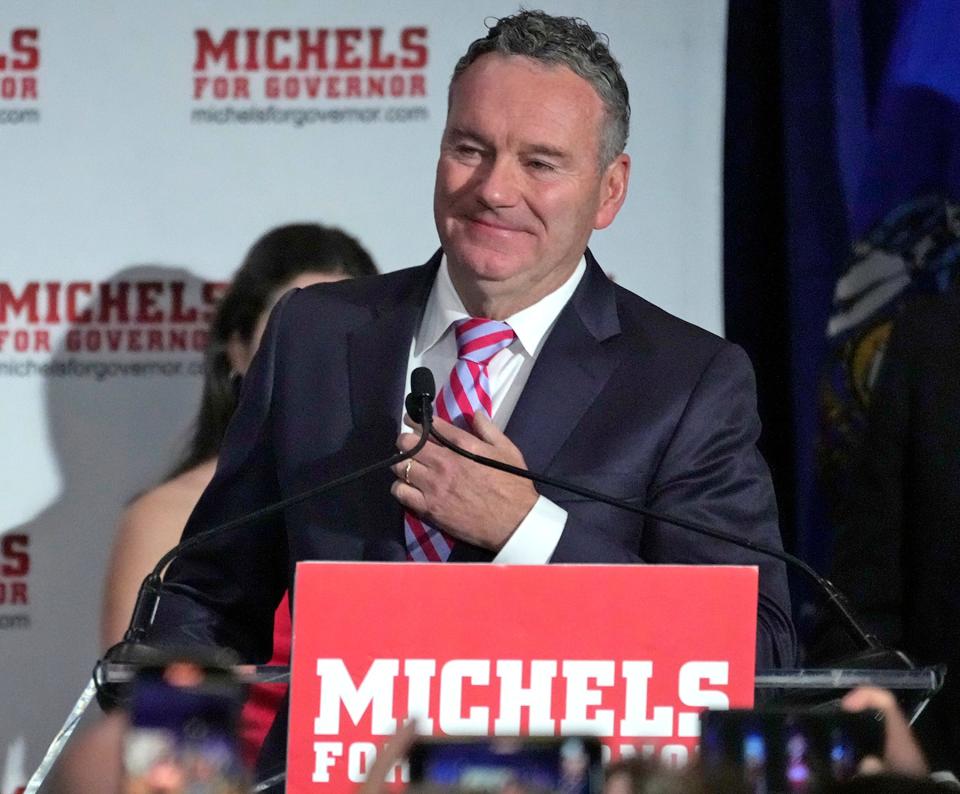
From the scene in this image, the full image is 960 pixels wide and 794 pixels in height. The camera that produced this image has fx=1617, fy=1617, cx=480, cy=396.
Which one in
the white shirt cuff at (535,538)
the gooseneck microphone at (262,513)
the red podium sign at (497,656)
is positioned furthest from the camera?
the white shirt cuff at (535,538)

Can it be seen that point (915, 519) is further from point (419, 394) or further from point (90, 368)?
point (90, 368)

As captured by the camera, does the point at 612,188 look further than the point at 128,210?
No

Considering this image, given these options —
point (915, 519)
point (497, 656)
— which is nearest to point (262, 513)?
point (497, 656)

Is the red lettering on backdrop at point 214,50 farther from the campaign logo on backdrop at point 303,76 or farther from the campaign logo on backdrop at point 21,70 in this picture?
the campaign logo on backdrop at point 21,70

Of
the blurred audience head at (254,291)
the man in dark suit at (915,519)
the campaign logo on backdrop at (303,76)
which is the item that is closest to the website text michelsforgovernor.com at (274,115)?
the campaign logo on backdrop at (303,76)

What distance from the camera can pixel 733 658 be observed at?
3.78 feet

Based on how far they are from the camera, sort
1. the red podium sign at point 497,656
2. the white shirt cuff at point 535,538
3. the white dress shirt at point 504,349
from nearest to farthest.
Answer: the red podium sign at point 497,656 → the white shirt cuff at point 535,538 → the white dress shirt at point 504,349

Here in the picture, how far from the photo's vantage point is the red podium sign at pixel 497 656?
1.12 metres

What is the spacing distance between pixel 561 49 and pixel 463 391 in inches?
14.6

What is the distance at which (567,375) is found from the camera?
168 centimetres

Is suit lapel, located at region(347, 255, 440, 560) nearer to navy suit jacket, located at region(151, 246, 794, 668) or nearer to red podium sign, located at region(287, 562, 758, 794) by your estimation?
navy suit jacket, located at region(151, 246, 794, 668)

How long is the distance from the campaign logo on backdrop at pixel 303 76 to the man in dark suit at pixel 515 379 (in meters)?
1.26

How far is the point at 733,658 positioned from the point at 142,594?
51cm

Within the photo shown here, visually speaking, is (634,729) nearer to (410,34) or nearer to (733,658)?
(733,658)
